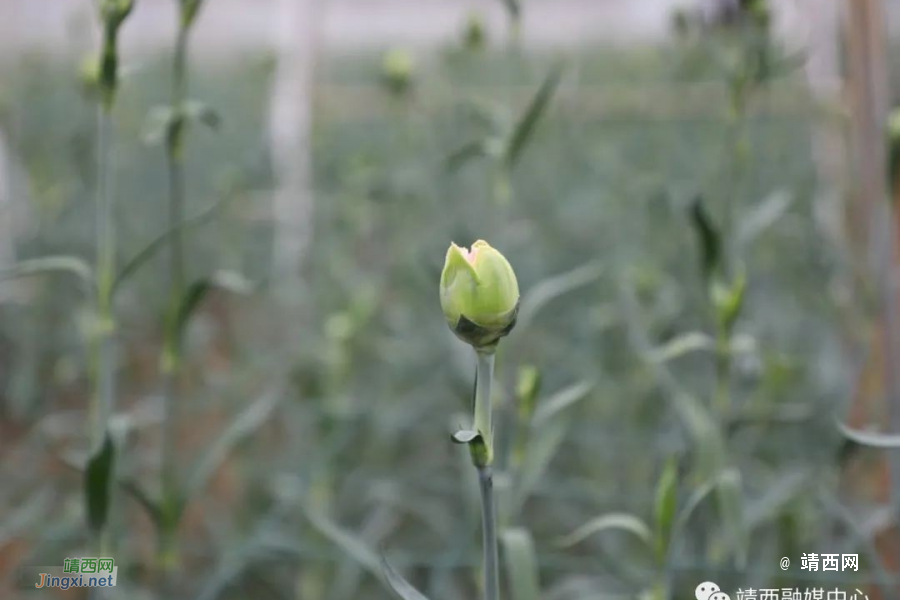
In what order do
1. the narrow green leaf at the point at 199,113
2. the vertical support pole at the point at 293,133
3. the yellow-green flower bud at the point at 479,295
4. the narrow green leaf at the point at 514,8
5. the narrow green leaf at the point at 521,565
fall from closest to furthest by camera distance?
1. the yellow-green flower bud at the point at 479,295
2. the narrow green leaf at the point at 521,565
3. the narrow green leaf at the point at 199,113
4. the narrow green leaf at the point at 514,8
5. the vertical support pole at the point at 293,133

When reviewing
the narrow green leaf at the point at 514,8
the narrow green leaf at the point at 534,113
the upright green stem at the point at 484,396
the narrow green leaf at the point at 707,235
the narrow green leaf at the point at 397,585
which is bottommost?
the narrow green leaf at the point at 397,585

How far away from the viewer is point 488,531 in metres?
0.43

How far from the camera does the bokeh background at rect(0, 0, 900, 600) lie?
30.8 inches

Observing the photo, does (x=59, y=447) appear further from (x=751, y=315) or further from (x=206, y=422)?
(x=751, y=315)

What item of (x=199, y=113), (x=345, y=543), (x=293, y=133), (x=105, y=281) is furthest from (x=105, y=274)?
(x=293, y=133)

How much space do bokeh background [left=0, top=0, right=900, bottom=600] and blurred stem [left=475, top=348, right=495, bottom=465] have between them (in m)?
0.19

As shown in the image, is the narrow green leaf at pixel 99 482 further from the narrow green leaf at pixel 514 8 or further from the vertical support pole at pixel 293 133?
the vertical support pole at pixel 293 133

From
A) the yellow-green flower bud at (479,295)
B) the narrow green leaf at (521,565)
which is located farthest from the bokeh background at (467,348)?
the yellow-green flower bud at (479,295)

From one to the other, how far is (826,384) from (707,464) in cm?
50

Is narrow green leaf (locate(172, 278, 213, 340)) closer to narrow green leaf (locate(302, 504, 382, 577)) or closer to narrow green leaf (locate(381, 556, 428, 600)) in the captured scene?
narrow green leaf (locate(302, 504, 382, 577))

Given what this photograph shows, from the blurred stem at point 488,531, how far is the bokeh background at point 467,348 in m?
0.13

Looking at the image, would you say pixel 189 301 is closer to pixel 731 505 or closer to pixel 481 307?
pixel 481 307

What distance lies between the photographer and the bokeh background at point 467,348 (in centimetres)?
78

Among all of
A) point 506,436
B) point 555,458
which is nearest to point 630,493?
point 555,458
